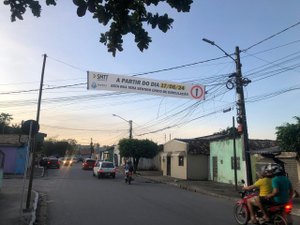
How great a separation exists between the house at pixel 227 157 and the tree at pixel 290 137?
9.81m

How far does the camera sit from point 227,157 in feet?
106

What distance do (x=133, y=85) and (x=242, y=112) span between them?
19.0ft

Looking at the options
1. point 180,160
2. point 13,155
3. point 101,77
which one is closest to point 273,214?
point 101,77

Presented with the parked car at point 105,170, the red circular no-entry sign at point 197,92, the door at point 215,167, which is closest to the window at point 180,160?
the door at point 215,167

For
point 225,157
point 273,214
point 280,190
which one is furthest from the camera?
point 225,157

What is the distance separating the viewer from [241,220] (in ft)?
36.7

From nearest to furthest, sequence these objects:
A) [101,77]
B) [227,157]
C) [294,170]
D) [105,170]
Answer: [101,77] < [294,170] < [227,157] < [105,170]

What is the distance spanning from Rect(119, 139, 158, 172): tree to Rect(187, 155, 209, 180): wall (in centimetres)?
1069

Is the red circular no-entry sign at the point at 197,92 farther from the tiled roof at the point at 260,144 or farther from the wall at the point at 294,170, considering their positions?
the tiled roof at the point at 260,144

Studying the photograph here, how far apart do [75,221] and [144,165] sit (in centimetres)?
4893

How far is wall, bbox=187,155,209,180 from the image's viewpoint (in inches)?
1471

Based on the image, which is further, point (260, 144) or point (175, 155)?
point (175, 155)

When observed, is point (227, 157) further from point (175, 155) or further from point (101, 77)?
point (101, 77)

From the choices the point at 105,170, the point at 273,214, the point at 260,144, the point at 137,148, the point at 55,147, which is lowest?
the point at 273,214
